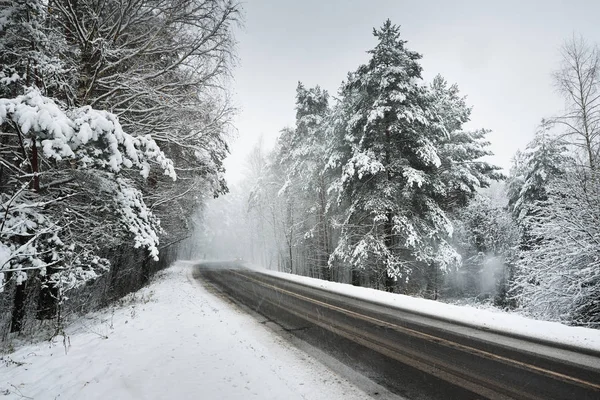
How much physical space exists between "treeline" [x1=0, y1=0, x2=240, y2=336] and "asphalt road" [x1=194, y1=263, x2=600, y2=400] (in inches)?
170

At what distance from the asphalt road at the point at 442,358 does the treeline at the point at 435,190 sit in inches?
206

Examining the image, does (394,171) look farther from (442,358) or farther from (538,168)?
(538,168)

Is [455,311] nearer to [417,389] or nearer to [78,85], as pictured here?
[417,389]

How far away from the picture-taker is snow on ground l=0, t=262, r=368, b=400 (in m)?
3.83

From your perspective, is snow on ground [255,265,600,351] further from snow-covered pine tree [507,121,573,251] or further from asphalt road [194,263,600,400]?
snow-covered pine tree [507,121,573,251]

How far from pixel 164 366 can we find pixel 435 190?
13324 mm

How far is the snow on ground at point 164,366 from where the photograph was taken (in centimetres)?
383

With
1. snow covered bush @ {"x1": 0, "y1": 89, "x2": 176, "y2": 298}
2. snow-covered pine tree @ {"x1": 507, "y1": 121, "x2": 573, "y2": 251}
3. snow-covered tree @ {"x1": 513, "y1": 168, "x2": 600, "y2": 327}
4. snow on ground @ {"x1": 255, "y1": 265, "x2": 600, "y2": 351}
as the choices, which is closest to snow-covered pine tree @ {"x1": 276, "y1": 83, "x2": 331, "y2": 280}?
snow on ground @ {"x1": 255, "y1": 265, "x2": 600, "y2": 351}

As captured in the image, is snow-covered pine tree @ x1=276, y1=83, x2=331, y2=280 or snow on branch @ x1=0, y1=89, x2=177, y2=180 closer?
snow on branch @ x1=0, y1=89, x2=177, y2=180

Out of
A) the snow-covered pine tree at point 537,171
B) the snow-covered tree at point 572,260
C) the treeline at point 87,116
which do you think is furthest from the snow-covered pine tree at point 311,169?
the snow-covered pine tree at point 537,171

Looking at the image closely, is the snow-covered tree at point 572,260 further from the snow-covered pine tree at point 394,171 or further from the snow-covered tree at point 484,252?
the snow-covered tree at point 484,252

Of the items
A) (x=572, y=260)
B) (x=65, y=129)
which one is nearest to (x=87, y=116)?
(x=65, y=129)

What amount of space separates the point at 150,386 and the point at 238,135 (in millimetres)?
6084

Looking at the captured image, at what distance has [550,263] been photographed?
34.8 feet
